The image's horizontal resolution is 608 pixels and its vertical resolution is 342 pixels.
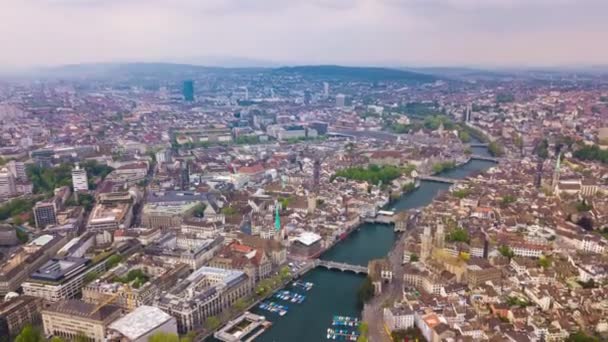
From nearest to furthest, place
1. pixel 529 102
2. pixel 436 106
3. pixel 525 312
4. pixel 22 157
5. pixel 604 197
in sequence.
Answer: pixel 525 312
pixel 604 197
pixel 22 157
pixel 529 102
pixel 436 106

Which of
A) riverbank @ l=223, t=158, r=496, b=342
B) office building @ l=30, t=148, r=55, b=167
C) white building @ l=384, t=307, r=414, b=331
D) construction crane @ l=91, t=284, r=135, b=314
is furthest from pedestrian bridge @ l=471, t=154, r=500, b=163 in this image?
office building @ l=30, t=148, r=55, b=167

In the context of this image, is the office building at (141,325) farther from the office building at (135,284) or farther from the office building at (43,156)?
the office building at (43,156)

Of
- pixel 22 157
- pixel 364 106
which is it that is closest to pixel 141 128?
pixel 22 157

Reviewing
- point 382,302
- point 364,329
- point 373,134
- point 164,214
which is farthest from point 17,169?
point 373,134

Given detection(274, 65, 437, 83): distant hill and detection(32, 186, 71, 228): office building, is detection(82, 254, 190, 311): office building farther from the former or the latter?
detection(274, 65, 437, 83): distant hill

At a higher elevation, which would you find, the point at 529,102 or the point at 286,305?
the point at 529,102

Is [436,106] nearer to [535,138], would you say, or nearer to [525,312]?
[535,138]

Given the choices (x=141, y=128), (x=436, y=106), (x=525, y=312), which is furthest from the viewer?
(x=436, y=106)
